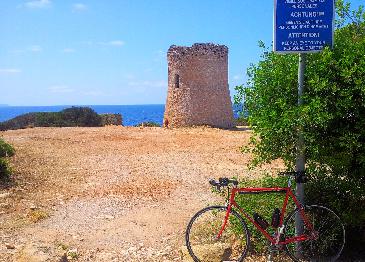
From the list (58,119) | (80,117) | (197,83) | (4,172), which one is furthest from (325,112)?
(80,117)

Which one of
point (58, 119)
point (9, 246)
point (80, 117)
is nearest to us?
point (9, 246)

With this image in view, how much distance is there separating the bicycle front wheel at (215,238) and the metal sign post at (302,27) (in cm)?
131

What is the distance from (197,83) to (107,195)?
1583 centimetres

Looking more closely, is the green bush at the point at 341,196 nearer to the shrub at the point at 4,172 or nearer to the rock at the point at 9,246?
the rock at the point at 9,246

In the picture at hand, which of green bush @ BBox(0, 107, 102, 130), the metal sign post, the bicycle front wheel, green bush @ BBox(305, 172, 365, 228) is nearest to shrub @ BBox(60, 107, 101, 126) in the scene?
green bush @ BBox(0, 107, 102, 130)

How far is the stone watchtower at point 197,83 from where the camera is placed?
2461 centimetres

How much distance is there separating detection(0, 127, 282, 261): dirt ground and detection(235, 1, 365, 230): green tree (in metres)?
1.98

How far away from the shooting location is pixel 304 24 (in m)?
4.63

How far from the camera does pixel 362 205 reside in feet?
17.0

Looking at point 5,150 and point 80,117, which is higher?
point 80,117

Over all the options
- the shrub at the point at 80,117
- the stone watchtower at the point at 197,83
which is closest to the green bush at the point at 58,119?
the shrub at the point at 80,117

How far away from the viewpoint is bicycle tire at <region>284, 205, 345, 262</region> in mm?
5016

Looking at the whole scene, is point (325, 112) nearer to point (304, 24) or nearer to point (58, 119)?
point (304, 24)

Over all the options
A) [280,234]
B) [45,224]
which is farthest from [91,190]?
[280,234]
